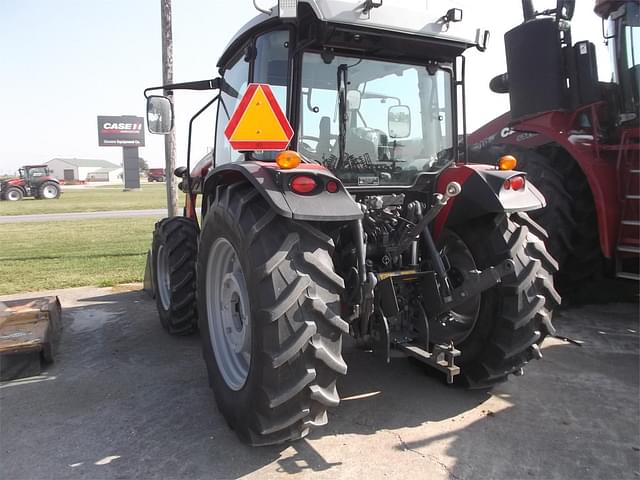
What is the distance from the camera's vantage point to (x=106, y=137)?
63375mm

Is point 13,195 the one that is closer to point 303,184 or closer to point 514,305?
point 303,184

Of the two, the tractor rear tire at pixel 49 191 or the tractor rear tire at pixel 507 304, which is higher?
the tractor rear tire at pixel 49 191

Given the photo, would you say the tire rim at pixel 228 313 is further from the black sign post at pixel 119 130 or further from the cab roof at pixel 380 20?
the black sign post at pixel 119 130

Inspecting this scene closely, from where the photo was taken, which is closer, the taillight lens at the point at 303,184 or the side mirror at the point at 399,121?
the taillight lens at the point at 303,184

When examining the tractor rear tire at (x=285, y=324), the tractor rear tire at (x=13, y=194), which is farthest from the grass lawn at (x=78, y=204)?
the tractor rear tire at (x=285, y=324)

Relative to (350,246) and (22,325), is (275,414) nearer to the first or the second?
(350,246)

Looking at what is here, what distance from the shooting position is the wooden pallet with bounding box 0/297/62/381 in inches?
144

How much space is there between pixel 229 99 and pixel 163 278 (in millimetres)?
2071

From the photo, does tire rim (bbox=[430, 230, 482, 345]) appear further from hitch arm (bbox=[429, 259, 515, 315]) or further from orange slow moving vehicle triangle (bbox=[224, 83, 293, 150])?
orange slow moving vehicle triangle (bbox=[224, 83, 293, 150])

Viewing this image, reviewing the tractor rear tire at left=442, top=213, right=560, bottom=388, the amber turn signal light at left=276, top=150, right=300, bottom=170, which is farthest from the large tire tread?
the amber turn signal light at left=276, top=150, right=300, bottom=170

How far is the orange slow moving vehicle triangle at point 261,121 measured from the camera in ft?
9.05

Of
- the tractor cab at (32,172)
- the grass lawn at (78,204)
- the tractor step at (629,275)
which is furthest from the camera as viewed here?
the tractor cab at (32,172)

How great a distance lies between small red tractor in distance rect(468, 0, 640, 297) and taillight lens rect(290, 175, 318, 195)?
322 cm

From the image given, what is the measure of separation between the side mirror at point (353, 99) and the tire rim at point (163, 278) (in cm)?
257
